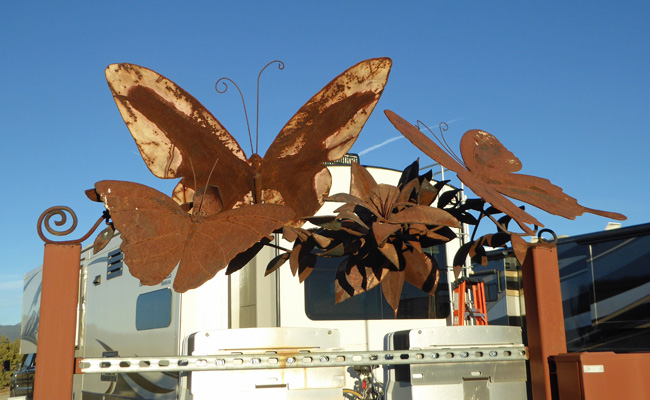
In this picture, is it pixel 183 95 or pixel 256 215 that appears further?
pixel 183 95

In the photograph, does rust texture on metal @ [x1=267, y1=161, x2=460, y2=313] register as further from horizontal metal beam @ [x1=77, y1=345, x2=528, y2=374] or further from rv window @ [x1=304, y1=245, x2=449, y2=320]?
rv window @ [x1=304, y1=245, x2=449, y2=320]

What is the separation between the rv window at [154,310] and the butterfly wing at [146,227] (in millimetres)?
4053

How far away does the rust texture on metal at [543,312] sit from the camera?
85.4 inches

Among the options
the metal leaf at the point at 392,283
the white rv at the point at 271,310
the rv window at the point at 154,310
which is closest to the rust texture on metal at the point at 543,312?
the metal leaf at the point at 392,283

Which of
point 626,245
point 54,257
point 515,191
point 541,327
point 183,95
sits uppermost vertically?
point 626,245

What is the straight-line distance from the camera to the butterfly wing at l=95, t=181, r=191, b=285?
60.4 inches

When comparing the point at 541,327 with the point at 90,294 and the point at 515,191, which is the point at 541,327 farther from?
the point at 90,294

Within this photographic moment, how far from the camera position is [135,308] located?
6.27 m

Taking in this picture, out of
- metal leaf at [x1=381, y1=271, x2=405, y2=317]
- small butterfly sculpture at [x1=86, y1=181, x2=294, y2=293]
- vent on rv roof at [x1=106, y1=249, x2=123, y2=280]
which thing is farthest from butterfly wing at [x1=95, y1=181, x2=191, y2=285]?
vent on rv roof at [x1=106, y1=249, x2=123, y2=280]

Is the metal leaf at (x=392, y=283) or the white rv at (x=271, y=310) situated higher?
the white rv at (x=271, y=310)

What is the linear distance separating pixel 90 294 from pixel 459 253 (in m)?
6.28

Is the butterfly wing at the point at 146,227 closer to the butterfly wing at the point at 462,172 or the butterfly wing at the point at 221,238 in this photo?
the butterfly wing at the point at 221,238

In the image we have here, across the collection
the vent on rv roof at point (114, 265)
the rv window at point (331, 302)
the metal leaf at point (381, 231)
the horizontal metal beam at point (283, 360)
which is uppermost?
the vent on rv roof at point (114, 265)

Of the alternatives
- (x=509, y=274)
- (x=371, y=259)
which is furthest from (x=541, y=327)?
(x=509, y=274)
